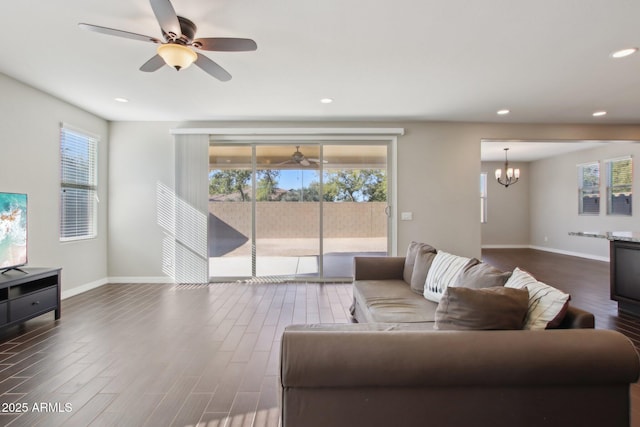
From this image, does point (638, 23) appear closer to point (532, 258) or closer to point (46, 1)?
point (46, 1)

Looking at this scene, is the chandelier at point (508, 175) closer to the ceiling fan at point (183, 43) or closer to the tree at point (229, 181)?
the tree at point (229, 181)

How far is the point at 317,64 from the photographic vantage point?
9.79 feet

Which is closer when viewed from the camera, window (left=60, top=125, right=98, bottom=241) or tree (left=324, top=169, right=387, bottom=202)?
window (left=60, top=125, right=98, bottom=241)

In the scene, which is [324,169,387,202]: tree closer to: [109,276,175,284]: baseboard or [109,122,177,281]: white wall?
[109,122,177,281]: white wall

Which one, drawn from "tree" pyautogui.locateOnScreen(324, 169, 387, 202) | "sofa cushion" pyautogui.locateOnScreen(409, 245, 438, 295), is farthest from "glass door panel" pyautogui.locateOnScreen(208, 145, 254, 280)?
"sofa cushion" pyautogui.locateOnScreen(409, 245, 438, 295)

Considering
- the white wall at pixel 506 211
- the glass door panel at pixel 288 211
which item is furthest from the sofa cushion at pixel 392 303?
the white wall at pixel 506 211

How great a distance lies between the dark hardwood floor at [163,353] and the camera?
180 centimetres

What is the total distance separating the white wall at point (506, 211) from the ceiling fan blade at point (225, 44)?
877 cm

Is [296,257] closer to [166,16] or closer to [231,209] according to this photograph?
[231,209]

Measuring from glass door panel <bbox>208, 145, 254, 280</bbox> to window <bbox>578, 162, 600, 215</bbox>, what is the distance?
26.4 feet

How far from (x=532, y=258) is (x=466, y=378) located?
7.68 meters

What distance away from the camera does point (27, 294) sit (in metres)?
2.93

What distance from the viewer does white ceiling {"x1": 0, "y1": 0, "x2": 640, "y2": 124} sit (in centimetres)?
220

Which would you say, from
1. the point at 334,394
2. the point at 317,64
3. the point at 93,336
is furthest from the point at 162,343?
the point at 317,64
